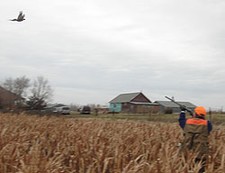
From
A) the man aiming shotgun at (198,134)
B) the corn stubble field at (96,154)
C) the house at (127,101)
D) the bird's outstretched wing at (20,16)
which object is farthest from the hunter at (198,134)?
the house at (127,101)

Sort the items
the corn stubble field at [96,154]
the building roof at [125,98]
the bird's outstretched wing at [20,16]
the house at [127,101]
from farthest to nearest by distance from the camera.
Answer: the building roof at [125,98] < the house at [127,101] < the bird's outstretched wing at [20,16] < the corn stubble field at [96,154]

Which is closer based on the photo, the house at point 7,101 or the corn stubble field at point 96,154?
the corn stubble field at point 96,154

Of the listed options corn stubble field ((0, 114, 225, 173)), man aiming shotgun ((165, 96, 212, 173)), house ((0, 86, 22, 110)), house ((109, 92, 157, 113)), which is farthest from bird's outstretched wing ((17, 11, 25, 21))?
house ((109, 92, 157, 113))

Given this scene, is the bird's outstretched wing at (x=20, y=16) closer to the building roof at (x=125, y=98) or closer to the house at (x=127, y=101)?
the house at (x=127, y=101)

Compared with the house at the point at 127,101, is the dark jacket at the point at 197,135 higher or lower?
lower

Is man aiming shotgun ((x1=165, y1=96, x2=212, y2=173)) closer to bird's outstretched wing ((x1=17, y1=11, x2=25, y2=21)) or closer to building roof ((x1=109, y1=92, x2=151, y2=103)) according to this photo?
bird's outstretched wing ((x1=17, y1=11, x2=25, y2=21))

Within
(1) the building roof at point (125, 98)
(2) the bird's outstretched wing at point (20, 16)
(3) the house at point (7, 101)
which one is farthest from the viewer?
(1) the building roof at point (125, 98)

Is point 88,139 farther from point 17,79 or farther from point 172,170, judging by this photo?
point 17,79

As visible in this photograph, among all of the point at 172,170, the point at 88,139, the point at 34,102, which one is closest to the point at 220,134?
the point at 88,139

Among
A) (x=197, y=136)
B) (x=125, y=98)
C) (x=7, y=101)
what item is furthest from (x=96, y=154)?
(x=125, y=98)

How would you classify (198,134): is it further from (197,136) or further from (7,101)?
(7,101)

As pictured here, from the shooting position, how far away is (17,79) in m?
77.5

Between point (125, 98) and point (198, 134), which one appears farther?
point (125, 98)

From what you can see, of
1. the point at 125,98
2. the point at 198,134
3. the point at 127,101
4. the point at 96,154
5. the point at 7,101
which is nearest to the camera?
the point at 96,154
